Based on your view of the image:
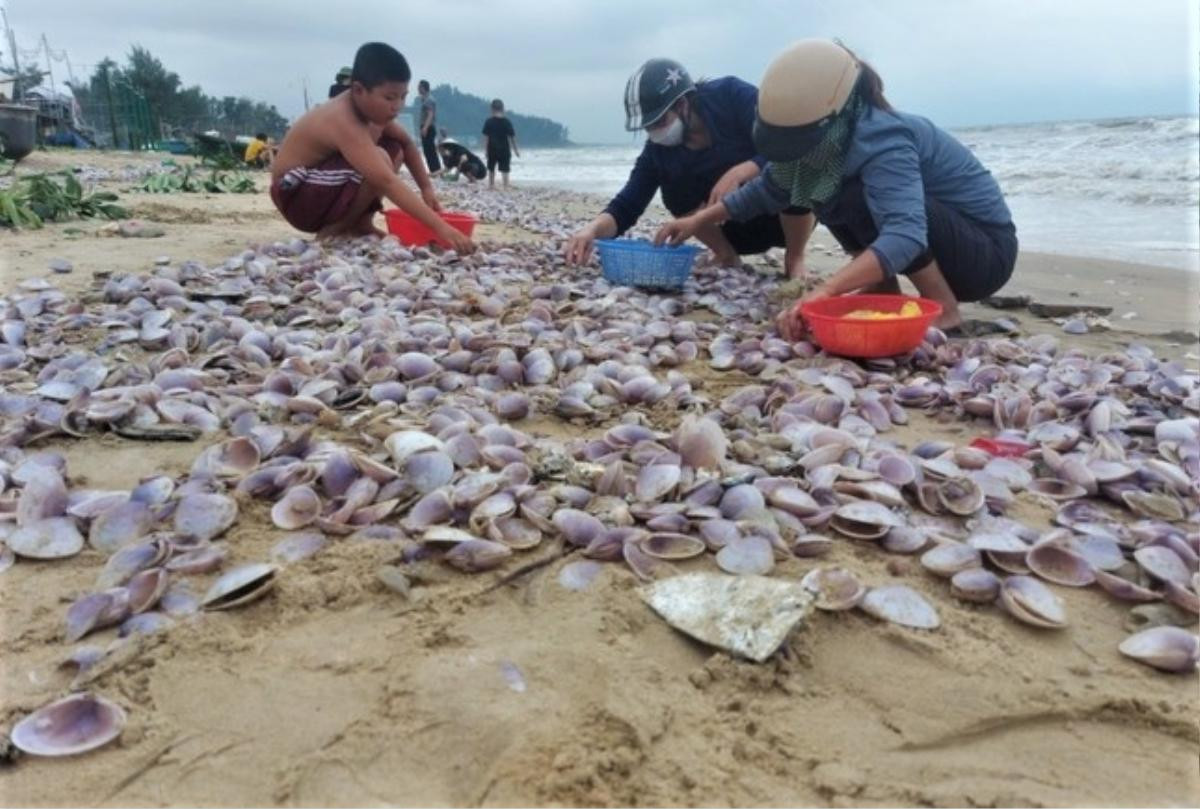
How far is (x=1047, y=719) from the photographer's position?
1.29 meters

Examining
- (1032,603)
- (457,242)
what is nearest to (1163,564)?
(1032,603)

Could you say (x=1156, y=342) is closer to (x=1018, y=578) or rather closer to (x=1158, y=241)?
(x=1018, y=578)

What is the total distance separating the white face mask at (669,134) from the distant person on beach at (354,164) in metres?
1.24

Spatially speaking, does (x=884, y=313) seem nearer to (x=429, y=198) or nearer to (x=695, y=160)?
(x=695, y=160)

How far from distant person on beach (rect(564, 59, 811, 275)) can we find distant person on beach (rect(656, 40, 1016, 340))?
27.1 inches

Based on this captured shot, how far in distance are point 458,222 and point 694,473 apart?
3.90 m

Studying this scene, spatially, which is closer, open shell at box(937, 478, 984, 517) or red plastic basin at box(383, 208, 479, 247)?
open shell at box(937, 478, 984, 517)

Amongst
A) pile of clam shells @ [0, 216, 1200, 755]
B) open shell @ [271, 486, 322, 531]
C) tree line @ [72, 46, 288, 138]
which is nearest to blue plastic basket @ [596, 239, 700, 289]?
pile of clam shells @ [0, 216, 1200, 755]

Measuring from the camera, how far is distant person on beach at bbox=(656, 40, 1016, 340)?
3158 millimetres

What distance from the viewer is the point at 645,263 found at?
416cm

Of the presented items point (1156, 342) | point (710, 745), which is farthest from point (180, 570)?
point (1156, 342)

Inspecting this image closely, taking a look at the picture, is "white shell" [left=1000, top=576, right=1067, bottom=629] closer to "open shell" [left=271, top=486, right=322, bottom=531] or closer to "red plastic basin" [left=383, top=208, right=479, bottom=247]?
"open shell" [left=271, top=486, right=322, bottom=531]

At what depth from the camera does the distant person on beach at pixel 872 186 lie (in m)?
3.16

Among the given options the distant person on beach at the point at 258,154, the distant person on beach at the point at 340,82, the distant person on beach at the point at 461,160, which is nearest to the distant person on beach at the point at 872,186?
the distant person on beach at the point at 340,82
